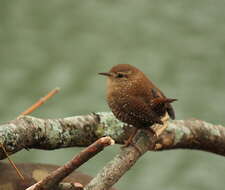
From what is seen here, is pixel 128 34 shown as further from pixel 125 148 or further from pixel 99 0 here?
pixel 125 148

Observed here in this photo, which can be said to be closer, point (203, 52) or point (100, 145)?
point (100, 145)

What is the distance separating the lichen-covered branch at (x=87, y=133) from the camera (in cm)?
255

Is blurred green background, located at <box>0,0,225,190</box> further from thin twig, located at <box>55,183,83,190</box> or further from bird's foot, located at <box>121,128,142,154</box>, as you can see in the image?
thin twig, located at <box>55,183,83,190</box>

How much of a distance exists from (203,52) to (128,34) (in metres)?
0.85

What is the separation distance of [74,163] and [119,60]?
3759mm

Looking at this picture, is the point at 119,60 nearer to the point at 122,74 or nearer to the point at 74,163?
the point at 122,74

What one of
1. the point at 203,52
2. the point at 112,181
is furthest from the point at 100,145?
the point at 203,52

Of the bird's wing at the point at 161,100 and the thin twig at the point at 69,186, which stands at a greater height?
the bird's wing at the point at 161,100

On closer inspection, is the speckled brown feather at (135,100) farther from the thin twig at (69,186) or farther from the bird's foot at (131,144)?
the thin twig at (69,186)

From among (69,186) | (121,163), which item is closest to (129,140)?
(121,163)

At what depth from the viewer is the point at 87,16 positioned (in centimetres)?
617

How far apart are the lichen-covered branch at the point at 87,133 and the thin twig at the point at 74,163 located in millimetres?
338

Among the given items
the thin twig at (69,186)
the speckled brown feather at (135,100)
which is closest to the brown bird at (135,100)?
the speckled brown feather at (135,100)

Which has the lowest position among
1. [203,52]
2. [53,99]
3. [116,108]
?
[53,99]
